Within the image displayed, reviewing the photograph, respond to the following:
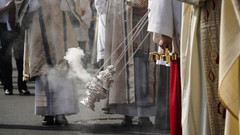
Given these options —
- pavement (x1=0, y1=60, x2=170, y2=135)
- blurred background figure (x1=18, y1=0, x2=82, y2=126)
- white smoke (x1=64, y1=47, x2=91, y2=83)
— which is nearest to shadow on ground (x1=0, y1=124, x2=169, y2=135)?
pavement (x1=0, y1=60, x2=170, y2=135)

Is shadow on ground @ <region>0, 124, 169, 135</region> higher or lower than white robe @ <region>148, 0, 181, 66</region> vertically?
lower

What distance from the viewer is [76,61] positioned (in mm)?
6461

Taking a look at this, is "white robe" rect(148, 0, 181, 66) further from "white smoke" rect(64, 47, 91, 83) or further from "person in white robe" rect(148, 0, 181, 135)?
"white smoke" rect(64, 47, 91, 83)

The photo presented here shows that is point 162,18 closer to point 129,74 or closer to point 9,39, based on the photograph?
point 129,74

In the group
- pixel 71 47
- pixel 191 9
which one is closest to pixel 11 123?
pixel 71 47

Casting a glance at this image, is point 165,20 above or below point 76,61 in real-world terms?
above

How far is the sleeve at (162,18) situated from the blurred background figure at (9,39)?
262cm

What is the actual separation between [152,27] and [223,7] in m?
1.06

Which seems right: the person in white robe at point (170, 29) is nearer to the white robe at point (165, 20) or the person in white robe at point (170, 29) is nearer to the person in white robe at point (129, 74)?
the white robe at point (165, 20)

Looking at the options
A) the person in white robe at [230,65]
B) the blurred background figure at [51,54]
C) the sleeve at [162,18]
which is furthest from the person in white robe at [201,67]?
the blurred background figure at [51,54]

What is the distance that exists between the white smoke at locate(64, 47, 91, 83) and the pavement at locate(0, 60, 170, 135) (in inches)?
22.3

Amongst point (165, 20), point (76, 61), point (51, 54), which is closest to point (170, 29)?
point (165, 20)

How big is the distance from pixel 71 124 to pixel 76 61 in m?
0.78

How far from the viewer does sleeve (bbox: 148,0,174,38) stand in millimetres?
4516
